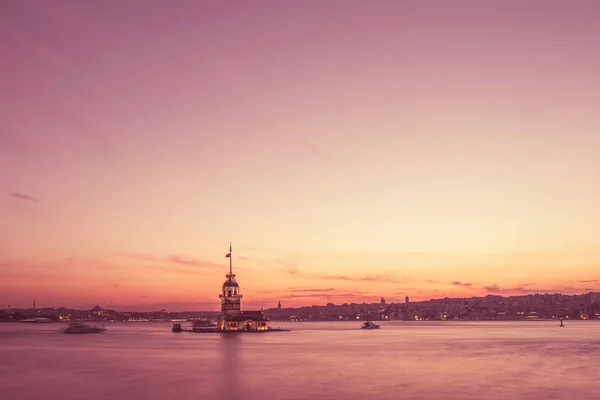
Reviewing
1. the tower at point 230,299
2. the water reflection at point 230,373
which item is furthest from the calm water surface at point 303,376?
the tower at point 230,299

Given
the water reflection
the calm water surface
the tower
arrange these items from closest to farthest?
the calm water surface < the water reflection < the tower

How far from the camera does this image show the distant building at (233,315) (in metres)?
163

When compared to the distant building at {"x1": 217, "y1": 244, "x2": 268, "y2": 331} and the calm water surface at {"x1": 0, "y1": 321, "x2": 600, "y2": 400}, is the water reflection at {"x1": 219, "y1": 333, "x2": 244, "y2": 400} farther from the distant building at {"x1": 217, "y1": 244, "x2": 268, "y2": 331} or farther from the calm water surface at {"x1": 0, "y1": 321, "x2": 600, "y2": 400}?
the distant building at {"x1": 217, "y1": 244, "x2": 268, "y2": 331}

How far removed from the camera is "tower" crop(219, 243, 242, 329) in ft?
533

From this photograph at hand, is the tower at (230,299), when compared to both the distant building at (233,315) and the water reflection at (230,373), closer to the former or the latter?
the distant building at (233,315)

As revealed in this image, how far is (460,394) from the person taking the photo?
169 feet

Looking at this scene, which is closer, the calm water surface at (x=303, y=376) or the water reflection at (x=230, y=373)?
the calm water surface at (x=303, y=376)

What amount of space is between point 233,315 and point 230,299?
591 cm

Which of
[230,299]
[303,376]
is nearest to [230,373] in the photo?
[303,376]

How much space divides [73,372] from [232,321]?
9980 centimetres

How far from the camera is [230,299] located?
541ft

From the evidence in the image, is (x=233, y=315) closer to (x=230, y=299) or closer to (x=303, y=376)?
(x=230, y=299)

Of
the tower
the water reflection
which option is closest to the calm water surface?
the water reflection

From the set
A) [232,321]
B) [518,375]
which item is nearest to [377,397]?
[518,375]
